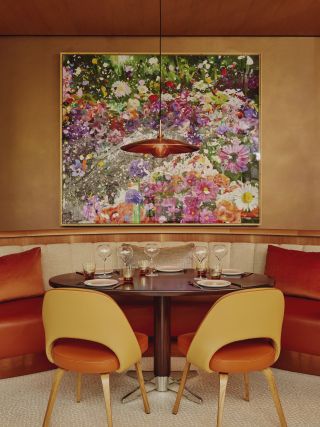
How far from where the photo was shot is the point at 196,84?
456 centimetres

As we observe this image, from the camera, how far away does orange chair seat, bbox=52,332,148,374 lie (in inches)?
88.4

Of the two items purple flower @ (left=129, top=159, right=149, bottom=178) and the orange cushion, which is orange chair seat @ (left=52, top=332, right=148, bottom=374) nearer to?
the orange cushion

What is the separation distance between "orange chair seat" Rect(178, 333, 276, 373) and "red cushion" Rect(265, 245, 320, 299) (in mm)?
Answer: 1227

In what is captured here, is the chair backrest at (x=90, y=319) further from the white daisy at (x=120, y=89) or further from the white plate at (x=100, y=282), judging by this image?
the white daisy at (x=120, y=89)

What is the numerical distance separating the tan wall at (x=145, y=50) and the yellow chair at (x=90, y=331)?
2.40 meters

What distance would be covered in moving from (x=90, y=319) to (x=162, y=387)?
1.04m

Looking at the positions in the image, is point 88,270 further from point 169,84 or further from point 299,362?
point 169,84

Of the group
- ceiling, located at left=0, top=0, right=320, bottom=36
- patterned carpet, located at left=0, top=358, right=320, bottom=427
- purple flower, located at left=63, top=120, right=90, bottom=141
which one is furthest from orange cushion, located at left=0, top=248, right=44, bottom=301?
ceiling, located at left=0, top=0, right=320, bottom=36

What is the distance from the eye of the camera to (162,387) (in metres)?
2.94

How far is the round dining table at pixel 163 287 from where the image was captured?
260 centimetres

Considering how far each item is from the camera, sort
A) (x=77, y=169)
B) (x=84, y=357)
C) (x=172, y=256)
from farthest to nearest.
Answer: (x=77, y=169), (x=172, y=256), (x=84, y=357)

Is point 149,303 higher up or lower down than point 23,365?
higher up

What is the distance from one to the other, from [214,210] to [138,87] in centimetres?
145

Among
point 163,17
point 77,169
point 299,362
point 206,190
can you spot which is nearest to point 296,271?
point 299,362
